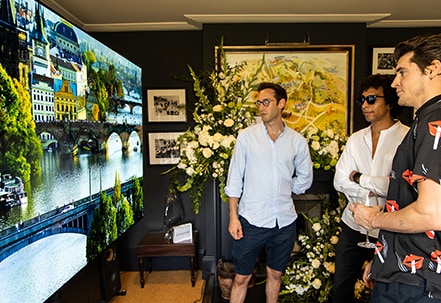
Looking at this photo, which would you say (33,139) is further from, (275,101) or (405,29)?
(405,29)

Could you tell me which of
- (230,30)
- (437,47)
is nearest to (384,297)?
(437,47)

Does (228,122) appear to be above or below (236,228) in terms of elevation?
above

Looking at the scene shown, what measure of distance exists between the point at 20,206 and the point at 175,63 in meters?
2.48

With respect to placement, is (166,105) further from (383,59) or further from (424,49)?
(424,49)

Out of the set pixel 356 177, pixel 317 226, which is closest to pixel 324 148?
pixel 317 226

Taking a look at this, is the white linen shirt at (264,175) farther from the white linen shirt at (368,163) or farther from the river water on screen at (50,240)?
the river water on screen at (50,240)

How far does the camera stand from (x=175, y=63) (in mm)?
3258

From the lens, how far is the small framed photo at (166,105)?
3258 mm

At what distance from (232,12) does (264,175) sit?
1702 millimetres

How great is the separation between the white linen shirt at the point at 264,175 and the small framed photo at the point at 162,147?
1.39 meters

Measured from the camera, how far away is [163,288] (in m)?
2.87

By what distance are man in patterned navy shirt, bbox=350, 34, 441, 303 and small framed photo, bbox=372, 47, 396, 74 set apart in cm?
235

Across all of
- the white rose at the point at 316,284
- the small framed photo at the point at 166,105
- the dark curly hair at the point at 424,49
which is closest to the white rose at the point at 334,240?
the white rose at the point at 316,284

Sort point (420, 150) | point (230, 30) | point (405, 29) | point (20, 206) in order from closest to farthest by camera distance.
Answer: point (420, 150) → point (20, 206) → point (230, 30) → point (405, 29)
